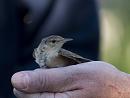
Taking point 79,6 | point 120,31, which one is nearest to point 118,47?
point 120,31

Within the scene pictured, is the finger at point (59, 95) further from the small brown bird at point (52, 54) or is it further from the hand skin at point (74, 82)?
the small brown bird at point (52, 54)

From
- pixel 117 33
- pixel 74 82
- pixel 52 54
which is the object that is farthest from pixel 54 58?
pixel 117 33

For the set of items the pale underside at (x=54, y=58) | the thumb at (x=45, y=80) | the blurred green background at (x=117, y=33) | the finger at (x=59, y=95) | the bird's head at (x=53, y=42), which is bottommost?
the blurred green background at (x=117, y=33)

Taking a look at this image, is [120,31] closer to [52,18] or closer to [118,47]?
[118,47]

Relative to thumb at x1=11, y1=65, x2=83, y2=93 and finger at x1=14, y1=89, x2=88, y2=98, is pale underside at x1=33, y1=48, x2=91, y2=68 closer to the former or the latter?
thumb at x1=11, y1=65, x2=83, y2=93

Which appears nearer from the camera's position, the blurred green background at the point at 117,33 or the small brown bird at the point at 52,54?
the small brown bird at the point at 52,54

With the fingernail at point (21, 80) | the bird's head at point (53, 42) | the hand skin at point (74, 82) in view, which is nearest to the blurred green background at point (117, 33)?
the hand skin at point (74, 82)

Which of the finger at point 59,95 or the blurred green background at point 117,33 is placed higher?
the finger at point 59,95
